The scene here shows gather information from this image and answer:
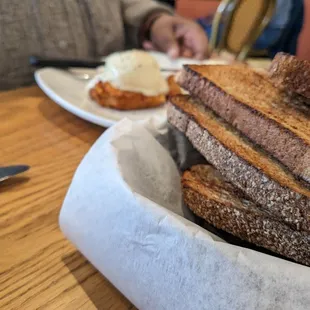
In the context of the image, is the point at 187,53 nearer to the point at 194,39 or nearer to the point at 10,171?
the point at 194,39

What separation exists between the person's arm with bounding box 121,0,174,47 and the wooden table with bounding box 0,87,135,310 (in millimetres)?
881

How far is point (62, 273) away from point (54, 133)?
1.54 feet

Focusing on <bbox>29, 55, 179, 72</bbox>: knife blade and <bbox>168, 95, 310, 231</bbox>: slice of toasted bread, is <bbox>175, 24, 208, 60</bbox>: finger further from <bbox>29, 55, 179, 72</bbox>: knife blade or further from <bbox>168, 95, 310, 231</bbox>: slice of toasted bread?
<bbox>168, 95, 310, 231</bbox>: slice of toasted bread

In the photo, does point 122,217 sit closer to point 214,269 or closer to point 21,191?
point 214,269

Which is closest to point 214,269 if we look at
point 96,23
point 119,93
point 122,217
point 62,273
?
point 122,217

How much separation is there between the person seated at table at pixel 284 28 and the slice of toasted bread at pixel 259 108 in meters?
1.52

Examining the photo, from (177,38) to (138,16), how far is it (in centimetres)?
19

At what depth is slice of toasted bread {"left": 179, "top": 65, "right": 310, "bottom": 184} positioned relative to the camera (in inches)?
24.6

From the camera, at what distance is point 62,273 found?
23.2 inches

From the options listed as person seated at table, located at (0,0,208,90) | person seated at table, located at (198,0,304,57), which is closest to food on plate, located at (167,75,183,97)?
person seated at table, located at (0,0,208,90)

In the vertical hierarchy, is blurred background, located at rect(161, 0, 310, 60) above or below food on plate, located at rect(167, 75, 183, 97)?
below

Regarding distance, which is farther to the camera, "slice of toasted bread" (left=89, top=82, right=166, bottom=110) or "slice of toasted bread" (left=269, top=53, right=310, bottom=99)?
"slice of toasted bread" (left=89, top=82, right=166, bottom=110)

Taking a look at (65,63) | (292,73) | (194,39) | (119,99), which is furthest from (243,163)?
(194,39)

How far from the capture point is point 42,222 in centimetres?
68
